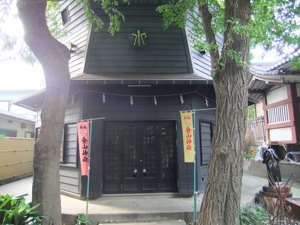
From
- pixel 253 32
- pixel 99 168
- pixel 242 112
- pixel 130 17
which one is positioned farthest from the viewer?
pixel 130 17

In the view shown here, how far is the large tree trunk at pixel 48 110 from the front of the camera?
4637 mm

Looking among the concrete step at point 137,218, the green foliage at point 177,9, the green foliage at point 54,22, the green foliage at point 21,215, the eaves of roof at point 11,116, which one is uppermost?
the green foliage at point 54,22

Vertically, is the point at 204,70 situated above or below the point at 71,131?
above

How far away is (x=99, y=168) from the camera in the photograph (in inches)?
295

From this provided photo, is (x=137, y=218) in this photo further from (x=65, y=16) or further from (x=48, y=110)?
(x=65, y=16)

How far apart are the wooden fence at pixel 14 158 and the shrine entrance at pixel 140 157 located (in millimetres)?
5817

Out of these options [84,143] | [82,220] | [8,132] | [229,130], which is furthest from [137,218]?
[8,132]

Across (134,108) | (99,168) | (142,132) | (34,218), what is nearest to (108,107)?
(134,108)

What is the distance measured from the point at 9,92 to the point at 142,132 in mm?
23439

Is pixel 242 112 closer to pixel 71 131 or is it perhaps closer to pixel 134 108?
pixel 134 108

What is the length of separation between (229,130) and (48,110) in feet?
11.2

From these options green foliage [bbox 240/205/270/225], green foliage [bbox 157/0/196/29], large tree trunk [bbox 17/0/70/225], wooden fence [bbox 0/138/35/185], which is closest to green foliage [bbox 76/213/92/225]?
large tree trunk [bbox 17/0/70/225]

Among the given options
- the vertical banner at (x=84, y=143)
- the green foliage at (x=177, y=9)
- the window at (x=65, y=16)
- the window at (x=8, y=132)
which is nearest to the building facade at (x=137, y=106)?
the vertical banner at (x=84, y=143)

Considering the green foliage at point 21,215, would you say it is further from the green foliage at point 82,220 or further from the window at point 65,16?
the window at point 65,16
